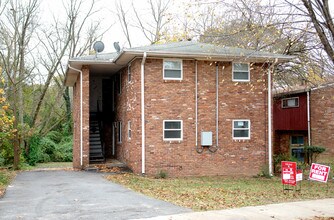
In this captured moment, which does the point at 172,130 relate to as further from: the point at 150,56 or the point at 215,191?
the point at 215,191

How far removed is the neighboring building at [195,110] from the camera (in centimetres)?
1809

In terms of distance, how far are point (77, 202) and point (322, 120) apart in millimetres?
19414

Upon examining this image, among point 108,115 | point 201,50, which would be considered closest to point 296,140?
point 108,115

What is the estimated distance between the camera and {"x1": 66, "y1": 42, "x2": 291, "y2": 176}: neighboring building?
18094mm

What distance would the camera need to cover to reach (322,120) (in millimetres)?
26141

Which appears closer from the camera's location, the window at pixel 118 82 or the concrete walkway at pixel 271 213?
the concrete walkway at pixel 271 213

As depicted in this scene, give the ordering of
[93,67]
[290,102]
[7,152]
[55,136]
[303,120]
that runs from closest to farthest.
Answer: [93,67] < [7,152] < [303,120] < [290,102] < [55,136]

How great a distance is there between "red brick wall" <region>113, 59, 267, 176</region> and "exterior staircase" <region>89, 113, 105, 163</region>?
3.48m

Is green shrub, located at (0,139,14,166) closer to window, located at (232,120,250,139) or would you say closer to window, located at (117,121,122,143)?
window, located at (117,121,122,143)

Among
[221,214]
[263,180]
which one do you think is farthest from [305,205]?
[263,180]

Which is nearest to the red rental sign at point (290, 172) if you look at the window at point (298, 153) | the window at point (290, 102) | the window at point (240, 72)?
the window at point (240, 72)

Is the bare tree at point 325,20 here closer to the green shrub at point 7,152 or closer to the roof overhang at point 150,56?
the roof overhang at point 150,56

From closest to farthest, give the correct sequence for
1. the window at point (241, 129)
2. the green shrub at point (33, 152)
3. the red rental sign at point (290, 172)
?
the red rental sign at point (290, 172) < the window at point (241, 129) < the green shrub at point (33, 152)

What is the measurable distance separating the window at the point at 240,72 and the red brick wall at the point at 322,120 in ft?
28.1
